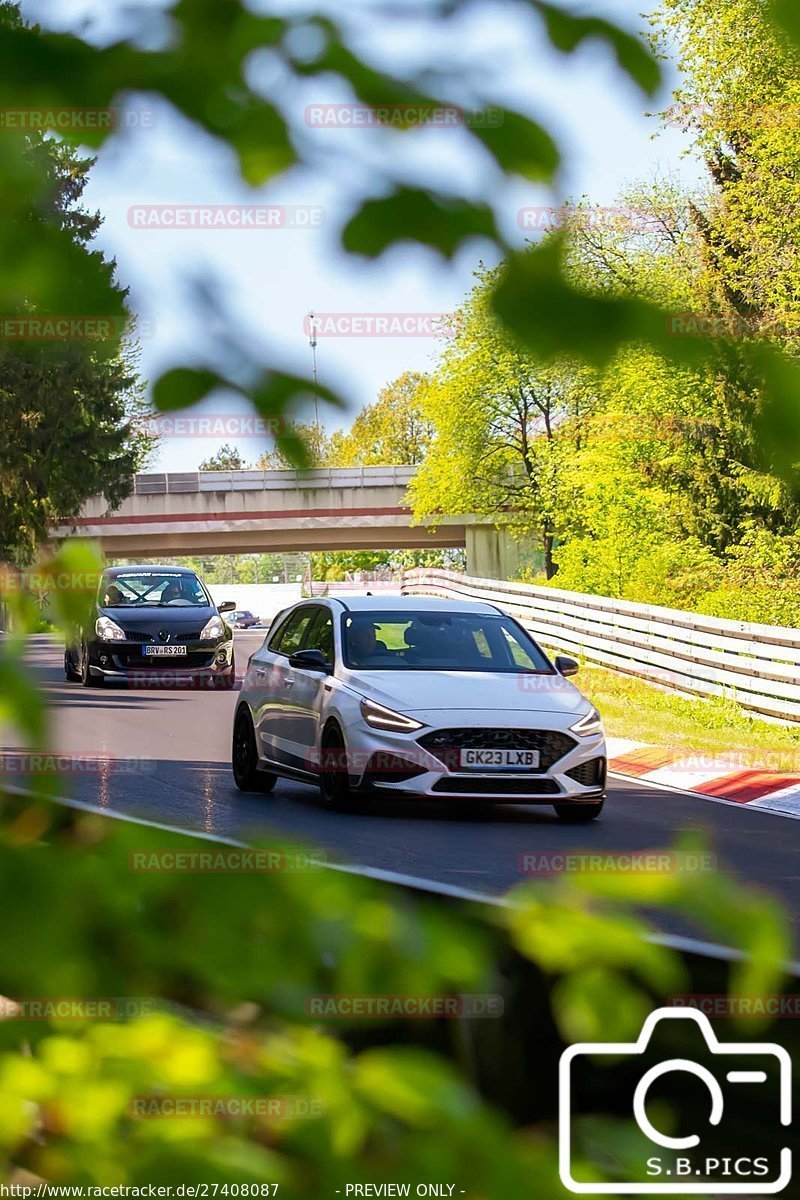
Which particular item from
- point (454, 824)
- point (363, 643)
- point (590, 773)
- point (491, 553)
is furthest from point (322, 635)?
point (491, 553)

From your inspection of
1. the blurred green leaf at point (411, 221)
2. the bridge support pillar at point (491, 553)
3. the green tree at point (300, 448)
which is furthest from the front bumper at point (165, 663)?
the bridge support pillar at point (491, 553)

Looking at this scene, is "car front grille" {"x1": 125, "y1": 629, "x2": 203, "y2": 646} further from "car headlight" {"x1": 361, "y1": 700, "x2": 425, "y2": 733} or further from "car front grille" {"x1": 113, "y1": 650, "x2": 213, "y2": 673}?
"car headlight" {"x1": 361, "y1": 700, "x2": 425, "y2": 733}

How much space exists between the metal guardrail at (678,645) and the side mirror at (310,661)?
Result: 7.16 metres

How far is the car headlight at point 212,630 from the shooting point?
24.9 meters

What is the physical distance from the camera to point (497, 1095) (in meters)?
2.86

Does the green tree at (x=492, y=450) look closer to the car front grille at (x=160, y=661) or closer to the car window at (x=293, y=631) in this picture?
the car front grille at (x=160, y=661)

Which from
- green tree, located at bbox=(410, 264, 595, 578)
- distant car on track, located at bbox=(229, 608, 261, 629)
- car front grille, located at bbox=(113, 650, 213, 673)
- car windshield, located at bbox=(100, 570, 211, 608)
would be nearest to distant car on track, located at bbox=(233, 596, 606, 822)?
car front grille, located at bbox=(113, 650, 213, 673)

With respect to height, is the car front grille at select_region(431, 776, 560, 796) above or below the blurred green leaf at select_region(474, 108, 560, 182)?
below

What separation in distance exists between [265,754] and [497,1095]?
10.3 m

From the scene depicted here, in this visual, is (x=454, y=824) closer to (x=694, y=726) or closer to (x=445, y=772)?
(x=445, y=772)

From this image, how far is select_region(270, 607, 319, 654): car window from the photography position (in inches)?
524

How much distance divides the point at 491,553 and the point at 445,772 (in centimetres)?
5887

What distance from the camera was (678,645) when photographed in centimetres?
2189

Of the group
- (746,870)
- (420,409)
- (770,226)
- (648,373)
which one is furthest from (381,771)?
(420,409)
